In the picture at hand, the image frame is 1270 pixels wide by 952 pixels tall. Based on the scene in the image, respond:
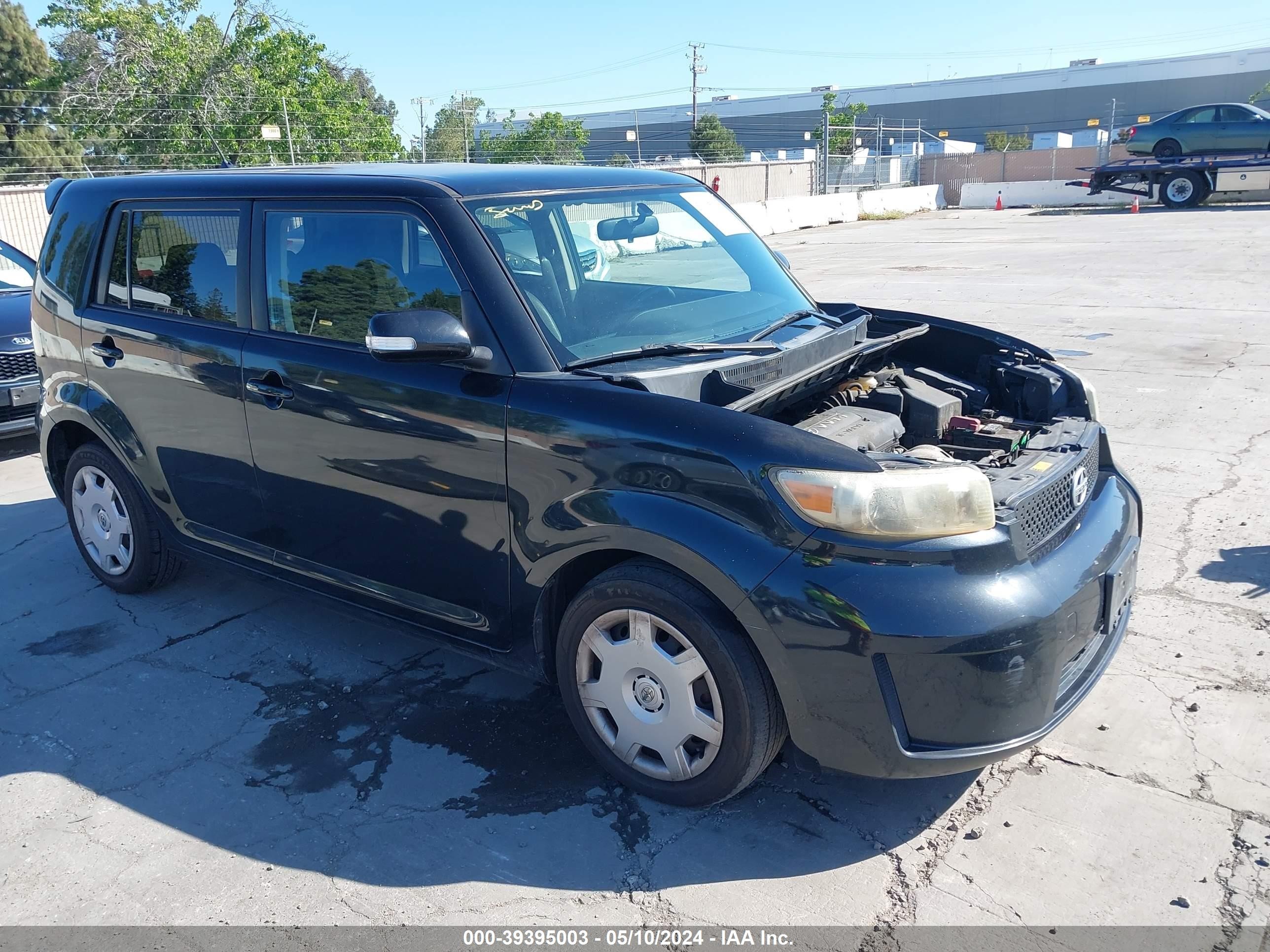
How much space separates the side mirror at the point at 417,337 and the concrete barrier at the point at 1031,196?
36.7 m

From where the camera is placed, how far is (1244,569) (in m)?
4.62

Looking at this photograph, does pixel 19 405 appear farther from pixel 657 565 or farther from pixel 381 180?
pixel 657 565

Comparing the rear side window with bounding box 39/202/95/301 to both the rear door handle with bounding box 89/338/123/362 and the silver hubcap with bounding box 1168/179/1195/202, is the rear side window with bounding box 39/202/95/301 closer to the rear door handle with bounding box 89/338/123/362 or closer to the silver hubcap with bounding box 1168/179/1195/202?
the rear door handle with bounding box 89/338/123/362

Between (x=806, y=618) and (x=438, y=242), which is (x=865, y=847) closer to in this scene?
(x=806, y=618)

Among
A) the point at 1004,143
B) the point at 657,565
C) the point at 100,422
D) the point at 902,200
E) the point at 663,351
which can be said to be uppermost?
the point at 1004,143

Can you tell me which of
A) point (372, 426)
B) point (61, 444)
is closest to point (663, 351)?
point (372, 426)

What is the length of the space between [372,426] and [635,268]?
1279 millimetres

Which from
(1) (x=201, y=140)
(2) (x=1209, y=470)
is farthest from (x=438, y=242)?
(1) (x=201, y=140)

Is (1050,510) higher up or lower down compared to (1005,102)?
lower down

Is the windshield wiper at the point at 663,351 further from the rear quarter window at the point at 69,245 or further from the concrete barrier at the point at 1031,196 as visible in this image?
the concrete barrier at the point at 1031,196

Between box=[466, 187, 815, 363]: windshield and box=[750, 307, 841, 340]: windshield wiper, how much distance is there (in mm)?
22

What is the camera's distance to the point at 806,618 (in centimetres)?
263

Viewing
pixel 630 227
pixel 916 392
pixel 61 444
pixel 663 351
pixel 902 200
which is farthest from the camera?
pixel 902 200

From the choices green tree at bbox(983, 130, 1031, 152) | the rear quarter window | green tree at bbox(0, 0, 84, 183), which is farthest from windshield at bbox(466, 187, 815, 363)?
green tree at bbox(983, 130, 1031, 152)
